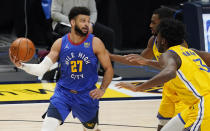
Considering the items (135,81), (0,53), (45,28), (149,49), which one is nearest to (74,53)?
(149,49)

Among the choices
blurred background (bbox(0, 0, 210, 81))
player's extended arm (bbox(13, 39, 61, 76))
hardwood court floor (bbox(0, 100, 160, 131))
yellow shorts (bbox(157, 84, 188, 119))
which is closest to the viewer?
player's extended arm (bbox(13, 39, 61, 76))

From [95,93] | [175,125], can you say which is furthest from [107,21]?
[175,125]

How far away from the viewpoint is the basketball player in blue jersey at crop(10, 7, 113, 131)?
5.27 meters

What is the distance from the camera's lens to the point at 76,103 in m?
5.32

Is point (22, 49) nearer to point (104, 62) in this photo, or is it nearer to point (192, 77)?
point (104, 62)

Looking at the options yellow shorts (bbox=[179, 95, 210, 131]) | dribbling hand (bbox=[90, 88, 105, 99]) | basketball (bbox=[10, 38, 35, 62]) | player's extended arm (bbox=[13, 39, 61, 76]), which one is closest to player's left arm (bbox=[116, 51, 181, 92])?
yellow shorts (bbox=[179, 95, 210, 131])

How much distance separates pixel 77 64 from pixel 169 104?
1.13m

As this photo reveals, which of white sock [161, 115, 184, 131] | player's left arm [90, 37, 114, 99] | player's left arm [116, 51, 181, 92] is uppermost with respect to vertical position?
player's left arm [116, 51, 181, 92]

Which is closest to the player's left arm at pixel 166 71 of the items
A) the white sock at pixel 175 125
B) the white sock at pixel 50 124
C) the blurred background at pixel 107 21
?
the white sock at pixel 175 125

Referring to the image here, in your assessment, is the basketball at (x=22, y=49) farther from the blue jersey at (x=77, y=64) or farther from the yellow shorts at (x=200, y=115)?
the yellow shorts at (x=200, y=115)

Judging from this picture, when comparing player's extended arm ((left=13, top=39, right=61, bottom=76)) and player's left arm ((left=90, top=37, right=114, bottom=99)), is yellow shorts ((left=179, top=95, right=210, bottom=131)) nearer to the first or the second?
player's left arm ((left=90, top=37, right=114, bottom=99))

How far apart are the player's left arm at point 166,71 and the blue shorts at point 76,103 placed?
3.41 ft

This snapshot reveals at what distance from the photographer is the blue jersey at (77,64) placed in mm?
5278

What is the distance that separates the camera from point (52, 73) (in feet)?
31.3
